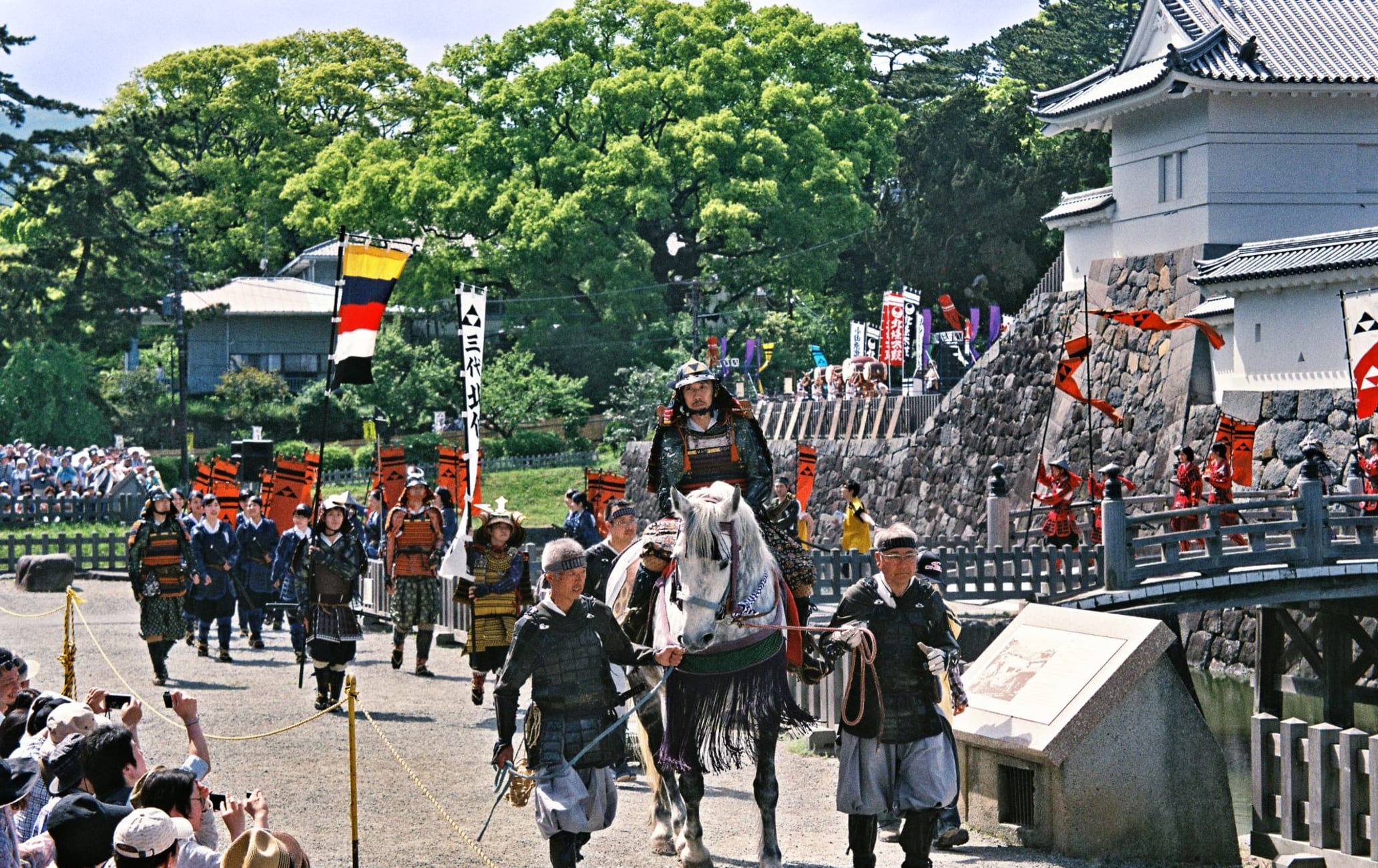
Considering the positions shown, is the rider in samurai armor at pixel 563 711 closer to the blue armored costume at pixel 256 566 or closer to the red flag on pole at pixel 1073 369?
the blue armored costume at pixel 256 566

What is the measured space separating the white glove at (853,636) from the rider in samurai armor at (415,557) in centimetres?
1018

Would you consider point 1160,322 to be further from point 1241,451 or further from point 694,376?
point 694,376

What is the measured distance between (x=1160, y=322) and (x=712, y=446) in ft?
74.7

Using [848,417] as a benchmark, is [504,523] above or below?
below

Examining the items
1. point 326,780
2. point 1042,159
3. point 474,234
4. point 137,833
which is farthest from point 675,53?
point 137,833

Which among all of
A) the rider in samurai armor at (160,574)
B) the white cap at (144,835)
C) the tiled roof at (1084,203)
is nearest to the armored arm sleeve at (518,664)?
the white cap at (144,835)

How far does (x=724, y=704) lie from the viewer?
9312mm

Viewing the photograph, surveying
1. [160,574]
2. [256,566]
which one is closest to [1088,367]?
[256,566]

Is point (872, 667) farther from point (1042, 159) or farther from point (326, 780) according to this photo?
point (1042, 159)

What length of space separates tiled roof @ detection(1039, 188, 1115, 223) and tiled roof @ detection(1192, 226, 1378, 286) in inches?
162

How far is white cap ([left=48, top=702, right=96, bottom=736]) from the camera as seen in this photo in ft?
23.4

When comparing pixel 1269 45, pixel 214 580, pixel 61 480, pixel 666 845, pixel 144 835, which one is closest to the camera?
Result: pixel 144 835

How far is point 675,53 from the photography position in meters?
60.2

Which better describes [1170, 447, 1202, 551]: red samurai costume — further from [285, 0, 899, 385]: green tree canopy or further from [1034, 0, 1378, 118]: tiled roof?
[285, 0, 899, 385]: green tree canopy
